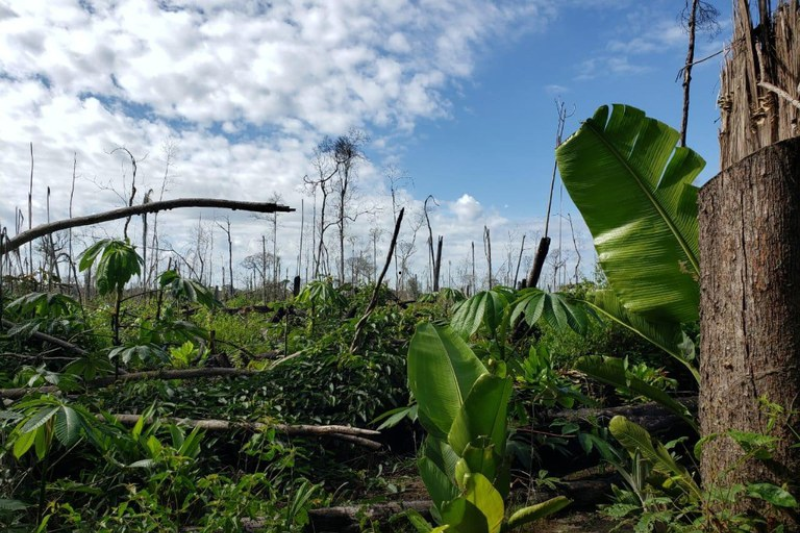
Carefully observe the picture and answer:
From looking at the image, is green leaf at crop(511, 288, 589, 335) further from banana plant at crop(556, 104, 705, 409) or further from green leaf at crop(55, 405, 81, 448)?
green leaf at crop(55, 405, 81, 448)

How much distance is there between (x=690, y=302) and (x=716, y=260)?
2.56ft

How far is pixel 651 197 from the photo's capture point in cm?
285

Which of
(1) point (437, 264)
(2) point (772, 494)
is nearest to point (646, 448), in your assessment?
(2) point (772, 494)

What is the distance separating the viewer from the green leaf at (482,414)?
2162 mm

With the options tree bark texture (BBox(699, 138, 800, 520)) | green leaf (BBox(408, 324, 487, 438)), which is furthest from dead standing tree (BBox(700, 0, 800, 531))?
green leaf (BBox(408, 324, 487, 438))

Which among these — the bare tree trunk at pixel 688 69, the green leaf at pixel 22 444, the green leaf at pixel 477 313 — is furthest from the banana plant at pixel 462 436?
the bare tree trunk at pixel 688 69

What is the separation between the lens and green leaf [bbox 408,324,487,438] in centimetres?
238

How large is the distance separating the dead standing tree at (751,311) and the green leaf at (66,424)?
210 cm

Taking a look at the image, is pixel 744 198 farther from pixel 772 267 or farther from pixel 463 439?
pixel 463 439

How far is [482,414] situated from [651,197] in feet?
4.91

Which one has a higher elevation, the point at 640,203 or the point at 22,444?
the point at 640,203

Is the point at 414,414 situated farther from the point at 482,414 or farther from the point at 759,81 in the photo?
the point at 759,81

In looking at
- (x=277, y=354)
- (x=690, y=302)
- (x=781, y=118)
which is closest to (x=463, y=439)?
(x=690, y=302)

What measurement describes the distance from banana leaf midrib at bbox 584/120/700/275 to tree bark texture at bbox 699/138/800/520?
2.10 ft
